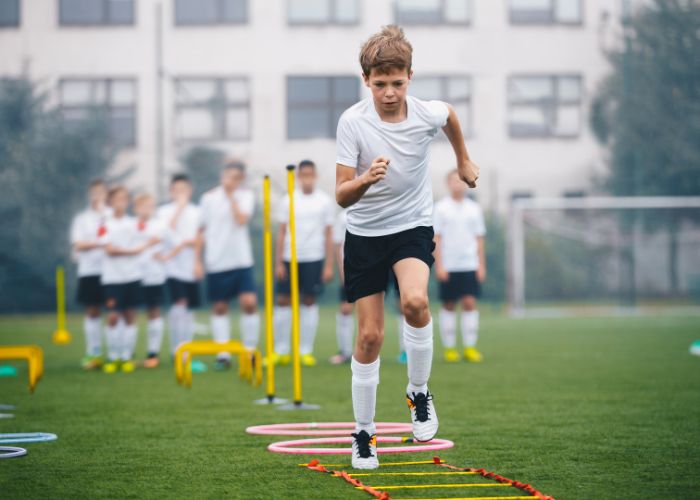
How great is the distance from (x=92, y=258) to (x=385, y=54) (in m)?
8.13

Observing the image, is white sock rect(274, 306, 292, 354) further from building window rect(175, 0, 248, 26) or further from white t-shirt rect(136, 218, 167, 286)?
building window rect(175, 0, 248, 26)

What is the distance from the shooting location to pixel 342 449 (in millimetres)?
5879

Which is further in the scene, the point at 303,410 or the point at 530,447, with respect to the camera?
the point at 303,410

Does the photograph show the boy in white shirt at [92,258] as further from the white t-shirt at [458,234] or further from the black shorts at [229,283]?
the white t-shirt at [458,234]

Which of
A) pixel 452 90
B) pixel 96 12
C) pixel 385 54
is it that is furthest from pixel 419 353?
pixel 96 12

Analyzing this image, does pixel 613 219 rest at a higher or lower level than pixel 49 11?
lower

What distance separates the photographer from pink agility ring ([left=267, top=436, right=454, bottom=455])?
5824 mm

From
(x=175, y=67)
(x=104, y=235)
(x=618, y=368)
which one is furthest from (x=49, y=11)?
(x=618, y=368)

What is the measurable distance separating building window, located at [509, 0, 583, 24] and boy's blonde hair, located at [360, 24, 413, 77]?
27.1m

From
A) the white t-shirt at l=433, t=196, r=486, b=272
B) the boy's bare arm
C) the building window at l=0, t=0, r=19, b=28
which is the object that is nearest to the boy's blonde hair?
the boy's bare arm

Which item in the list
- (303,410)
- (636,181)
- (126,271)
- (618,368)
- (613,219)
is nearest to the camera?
(303,410)

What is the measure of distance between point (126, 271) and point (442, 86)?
67.9 feet

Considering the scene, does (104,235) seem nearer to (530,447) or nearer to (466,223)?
(466,223)

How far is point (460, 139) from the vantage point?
5.78m
